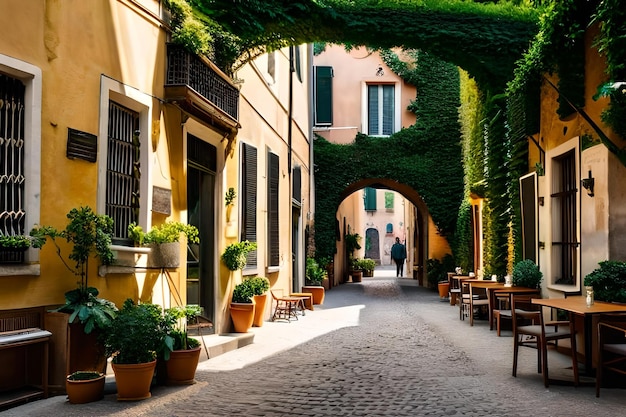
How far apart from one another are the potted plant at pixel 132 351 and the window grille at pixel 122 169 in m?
1.53

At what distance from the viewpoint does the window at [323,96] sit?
22.0 meters

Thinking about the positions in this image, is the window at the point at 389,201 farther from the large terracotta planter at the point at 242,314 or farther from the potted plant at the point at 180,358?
the potted plant at the point at 180,358

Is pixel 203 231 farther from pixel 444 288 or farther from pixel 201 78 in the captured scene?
pixel 444 288

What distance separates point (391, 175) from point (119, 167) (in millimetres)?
15093

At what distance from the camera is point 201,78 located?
8.35 m

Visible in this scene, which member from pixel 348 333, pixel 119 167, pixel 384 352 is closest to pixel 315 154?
pixel 348 333

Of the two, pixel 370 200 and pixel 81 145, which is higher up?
pixel 370 200

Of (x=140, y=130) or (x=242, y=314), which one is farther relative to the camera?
(x=242, y=314)

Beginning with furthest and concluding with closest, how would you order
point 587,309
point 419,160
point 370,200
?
1. point 370,200
2. point 419,160
3. point 587,309

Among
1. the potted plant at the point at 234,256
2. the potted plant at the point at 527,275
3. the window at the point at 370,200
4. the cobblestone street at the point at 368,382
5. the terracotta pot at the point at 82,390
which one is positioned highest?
the window at the point at 370,200

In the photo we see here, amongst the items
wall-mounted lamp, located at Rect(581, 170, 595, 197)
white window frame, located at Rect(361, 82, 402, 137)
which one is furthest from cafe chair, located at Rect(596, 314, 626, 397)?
white window frame, located at Rect(361, 82, 402, 137)

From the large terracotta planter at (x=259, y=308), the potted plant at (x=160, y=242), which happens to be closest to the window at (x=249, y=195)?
the large terracotta planter at (x=259, y=308)

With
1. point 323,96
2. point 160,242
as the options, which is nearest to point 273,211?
point 160,242

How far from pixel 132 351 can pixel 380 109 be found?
58.7 feet
